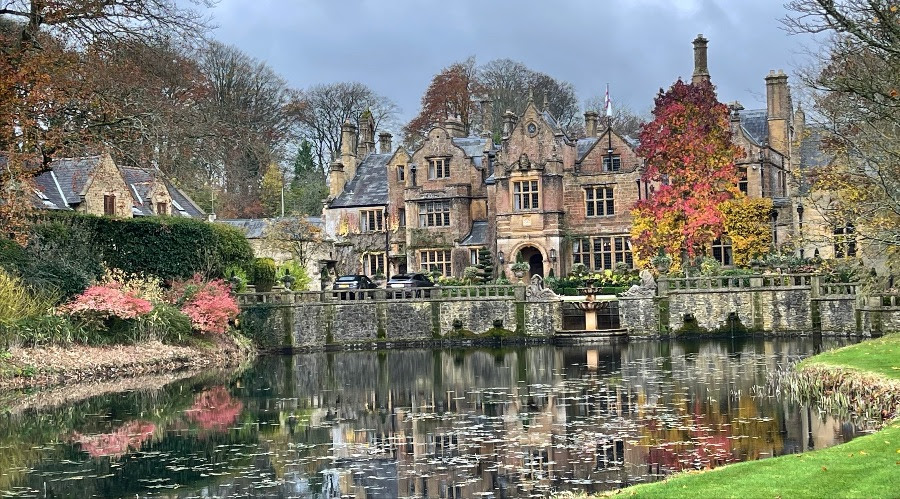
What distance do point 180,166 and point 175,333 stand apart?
19.0 feet

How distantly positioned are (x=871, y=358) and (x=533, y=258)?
31.9 meters

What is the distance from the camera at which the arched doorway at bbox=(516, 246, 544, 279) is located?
52000 mm

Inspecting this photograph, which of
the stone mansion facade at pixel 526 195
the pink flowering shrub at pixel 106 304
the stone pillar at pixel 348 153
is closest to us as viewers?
the pink flowering shrub at pixel 106 304

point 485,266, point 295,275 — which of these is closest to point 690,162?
point 485,266

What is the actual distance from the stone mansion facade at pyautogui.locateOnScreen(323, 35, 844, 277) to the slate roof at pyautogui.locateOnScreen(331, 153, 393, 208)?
0.08 m

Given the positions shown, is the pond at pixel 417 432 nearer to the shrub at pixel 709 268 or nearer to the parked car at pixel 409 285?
the parked car at pixel 409 285

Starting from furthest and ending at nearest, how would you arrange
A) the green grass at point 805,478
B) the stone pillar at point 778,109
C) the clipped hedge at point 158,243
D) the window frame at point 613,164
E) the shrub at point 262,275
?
the window frame at point 613,164, the stone pillar at point 778,109, the shrub at point 262,275, the clipped hedge at point 158,243, the green grass at point 805,478

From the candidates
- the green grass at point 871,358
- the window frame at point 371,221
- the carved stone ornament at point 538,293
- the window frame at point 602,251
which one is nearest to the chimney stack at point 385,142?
the window frame at point 371,221

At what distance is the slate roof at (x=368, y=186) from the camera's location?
55.7 metres

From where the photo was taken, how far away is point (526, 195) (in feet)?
167

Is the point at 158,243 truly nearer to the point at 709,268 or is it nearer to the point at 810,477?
the point at 709,268

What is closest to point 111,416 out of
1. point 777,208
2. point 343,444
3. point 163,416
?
point 163,416

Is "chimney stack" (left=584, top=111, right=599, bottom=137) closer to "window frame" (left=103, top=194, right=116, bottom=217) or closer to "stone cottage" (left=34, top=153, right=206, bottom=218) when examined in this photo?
"stone cottage" (left=34, top=153, right=206, bottom=218)

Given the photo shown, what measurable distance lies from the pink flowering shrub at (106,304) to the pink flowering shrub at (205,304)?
2.78 m
